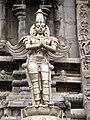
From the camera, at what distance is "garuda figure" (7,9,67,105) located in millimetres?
10953

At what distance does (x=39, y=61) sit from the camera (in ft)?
36.8

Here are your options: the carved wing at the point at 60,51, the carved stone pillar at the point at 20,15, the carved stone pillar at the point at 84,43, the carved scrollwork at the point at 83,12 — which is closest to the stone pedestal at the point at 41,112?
the carved stone pillar at the point at 84,43

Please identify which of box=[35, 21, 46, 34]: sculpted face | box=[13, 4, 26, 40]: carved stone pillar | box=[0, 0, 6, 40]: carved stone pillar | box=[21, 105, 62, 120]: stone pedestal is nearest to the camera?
box=[21, 105, 62, 120]: stone pedestal

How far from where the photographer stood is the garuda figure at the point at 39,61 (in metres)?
11.0

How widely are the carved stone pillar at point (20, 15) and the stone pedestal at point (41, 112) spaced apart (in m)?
3.65

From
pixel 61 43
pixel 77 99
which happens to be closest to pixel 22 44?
pixel 61 43

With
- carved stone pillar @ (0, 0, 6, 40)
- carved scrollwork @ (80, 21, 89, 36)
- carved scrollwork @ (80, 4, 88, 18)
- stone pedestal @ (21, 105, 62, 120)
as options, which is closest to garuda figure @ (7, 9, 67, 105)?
stone pedestal @ (21, 105, 62, 120)

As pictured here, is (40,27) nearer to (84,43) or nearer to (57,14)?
(84,43)

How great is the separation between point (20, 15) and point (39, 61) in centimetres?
287

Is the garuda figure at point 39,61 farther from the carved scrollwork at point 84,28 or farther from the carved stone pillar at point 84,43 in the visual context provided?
the carved scrollwork at point 84,28

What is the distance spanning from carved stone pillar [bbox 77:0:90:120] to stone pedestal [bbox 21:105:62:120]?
5.86 ft

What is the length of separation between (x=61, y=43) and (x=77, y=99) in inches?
73.1

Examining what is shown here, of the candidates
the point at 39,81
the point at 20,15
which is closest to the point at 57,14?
the point at 20,15

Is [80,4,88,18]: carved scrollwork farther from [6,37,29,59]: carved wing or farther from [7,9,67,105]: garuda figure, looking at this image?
[6,37,29,59]: carved wing
